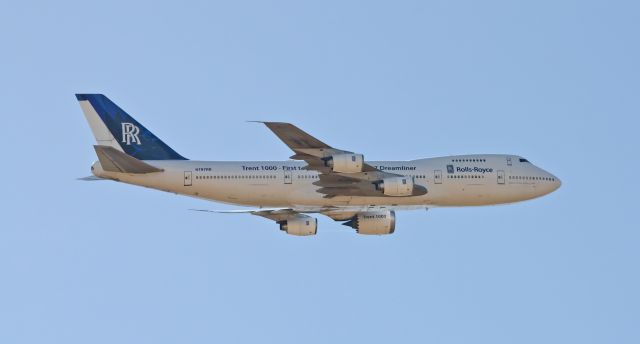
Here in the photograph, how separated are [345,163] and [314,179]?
5.59 meters

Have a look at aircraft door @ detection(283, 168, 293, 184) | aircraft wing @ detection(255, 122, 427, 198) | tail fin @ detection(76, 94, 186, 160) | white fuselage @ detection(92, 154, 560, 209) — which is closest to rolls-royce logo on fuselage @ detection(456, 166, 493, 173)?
white fuselage @ detection(92, 154, 560, 209)

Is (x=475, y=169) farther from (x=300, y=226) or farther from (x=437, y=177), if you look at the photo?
(x=300, y=226)

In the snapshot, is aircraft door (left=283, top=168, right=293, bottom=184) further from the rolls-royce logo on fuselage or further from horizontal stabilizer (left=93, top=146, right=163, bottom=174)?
the rolls-royce logo on fuselage

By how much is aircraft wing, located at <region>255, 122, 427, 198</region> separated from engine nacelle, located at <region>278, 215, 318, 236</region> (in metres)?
3.52

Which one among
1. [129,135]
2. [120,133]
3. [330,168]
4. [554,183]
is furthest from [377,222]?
[120,133]

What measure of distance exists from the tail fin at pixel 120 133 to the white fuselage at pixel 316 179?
131cm

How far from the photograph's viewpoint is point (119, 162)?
72.5 m

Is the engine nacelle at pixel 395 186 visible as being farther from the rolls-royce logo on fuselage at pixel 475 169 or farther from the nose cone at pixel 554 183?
the nose cone at pixel 554 183

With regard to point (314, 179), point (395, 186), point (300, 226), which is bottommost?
point (300, 226)

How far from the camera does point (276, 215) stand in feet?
258

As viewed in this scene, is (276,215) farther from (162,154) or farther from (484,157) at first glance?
(484,157)

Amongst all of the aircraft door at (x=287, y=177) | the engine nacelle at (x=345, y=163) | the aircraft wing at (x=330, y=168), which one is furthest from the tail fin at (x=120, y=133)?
the engine nacelle at (x=345, y=163)

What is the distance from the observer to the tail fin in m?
77.2

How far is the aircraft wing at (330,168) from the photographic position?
6942 centimetres
